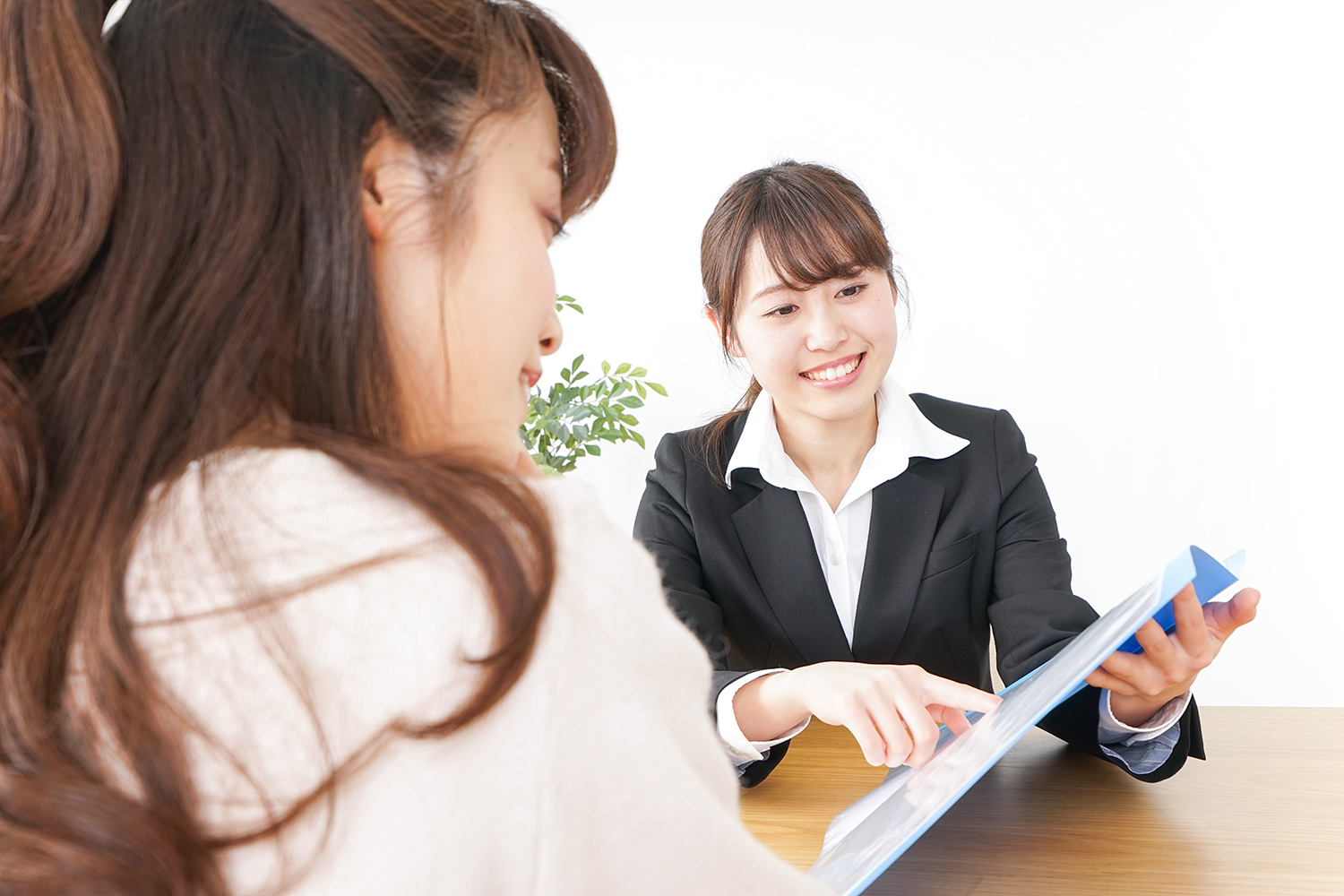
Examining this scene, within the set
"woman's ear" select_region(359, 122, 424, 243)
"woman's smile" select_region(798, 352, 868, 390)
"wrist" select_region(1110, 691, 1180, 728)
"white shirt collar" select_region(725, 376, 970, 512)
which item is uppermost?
"woman's ear" select_region(359, 122, 424, 243)

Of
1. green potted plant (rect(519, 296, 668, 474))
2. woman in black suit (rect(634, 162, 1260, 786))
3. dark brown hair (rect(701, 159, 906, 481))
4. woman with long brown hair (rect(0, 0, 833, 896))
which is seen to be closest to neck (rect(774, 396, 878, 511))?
woman in black suit (rect(634, 162, 1260, 786))

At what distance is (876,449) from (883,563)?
0.67ft

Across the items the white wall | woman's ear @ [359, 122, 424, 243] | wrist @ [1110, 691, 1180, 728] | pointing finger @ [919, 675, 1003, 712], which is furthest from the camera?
the white wall

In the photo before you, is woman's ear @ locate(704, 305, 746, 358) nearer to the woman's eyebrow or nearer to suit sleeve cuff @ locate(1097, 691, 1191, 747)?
the woman's eyebrow

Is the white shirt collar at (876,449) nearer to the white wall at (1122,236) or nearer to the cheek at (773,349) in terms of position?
the cheek at (773,349)

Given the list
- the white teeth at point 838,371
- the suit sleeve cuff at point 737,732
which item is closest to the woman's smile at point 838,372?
the white teeth at point 838,371

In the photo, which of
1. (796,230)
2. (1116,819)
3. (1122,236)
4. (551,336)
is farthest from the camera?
(1122,236)

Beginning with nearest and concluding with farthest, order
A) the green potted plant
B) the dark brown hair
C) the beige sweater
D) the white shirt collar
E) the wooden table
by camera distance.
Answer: the beige sweater < the wooden table < the dark brown hair < the white shirt collar < the green potted plant

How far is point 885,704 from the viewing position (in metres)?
0.93

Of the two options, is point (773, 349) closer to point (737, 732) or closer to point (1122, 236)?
point (737, 732)

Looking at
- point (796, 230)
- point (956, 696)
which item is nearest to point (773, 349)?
point (796, 230)

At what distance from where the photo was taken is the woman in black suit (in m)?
1.52

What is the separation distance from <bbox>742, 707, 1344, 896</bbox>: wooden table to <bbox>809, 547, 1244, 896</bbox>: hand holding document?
0.05m

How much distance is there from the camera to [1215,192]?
284 centimetres
